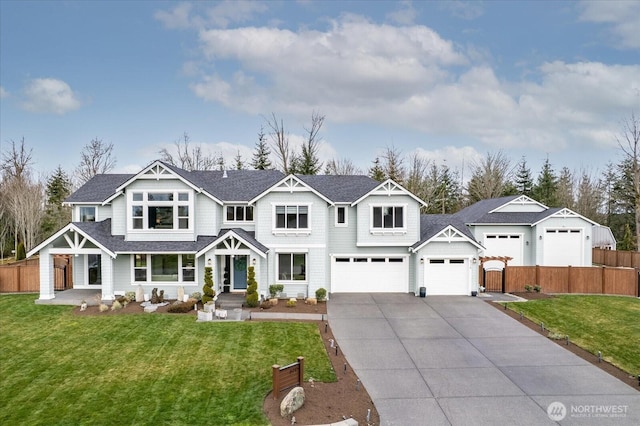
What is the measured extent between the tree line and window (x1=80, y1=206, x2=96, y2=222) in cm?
1822

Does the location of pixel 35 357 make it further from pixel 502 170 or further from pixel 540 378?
pixel 502 170

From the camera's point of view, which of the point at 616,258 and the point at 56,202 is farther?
the point at 56,202

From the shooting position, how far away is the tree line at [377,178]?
39.8 m

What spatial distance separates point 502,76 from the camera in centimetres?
2806

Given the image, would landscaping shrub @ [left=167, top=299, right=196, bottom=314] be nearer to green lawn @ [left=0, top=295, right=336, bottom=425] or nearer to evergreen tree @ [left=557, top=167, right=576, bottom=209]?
green lawn @ [left=0, top=295, right=336, bottom=425]

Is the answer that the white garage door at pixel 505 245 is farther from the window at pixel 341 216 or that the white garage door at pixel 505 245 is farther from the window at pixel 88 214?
the window at pixel 88 214

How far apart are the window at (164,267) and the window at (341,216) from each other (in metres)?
8.23

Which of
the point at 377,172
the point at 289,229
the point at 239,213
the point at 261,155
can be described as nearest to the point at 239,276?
the point at 239,213

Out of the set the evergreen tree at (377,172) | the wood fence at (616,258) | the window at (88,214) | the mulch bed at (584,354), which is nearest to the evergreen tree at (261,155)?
the evergreen tree at (377,172)

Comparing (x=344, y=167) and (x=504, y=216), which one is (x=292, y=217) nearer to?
(x=504, y=216)

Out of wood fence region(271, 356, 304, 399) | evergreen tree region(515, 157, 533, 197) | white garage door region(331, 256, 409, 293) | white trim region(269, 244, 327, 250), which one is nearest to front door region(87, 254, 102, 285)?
white trim region(269, 244, 327, 250)

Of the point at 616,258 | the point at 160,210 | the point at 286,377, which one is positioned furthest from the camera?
the point at 616,258

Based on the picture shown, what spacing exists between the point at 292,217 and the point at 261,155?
1076 inches

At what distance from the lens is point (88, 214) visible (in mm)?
22703
